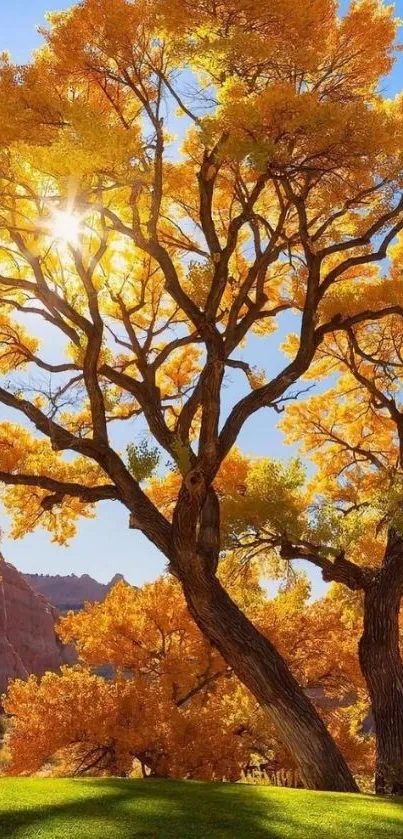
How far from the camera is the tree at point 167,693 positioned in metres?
13.1

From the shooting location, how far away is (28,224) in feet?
36.8

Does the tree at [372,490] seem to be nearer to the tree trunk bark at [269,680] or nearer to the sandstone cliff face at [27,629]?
the tree trunk bark at [269,680]

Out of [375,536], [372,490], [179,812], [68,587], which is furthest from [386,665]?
[68,587]

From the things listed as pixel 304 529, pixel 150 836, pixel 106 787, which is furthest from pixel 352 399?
pixel 150 836

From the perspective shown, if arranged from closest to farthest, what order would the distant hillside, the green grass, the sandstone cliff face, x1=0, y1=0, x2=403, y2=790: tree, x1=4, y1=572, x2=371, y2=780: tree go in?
the green grass < x1=0, y1=0, x2=403, y2=790: tree < x1=4, y1=572, x2=371, y2=780: tree < the sandstone cliff face < the distant hillside

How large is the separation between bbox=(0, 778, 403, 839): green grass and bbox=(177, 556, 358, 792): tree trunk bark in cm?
159

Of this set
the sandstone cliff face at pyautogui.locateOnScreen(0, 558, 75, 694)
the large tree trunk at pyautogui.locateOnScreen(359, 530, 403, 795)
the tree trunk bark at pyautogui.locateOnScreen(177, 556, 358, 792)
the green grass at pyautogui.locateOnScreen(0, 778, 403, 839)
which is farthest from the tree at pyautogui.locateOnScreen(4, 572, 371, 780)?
the sandstone cliff face at pyautogui.locateOnScreen(0, 558, 75, 694)

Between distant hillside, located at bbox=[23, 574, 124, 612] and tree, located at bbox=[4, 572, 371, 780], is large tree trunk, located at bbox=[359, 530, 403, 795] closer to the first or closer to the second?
tree, located at bbox=[4, 572, 371, 780]

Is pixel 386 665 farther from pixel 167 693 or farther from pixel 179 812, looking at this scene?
pixel 179 812

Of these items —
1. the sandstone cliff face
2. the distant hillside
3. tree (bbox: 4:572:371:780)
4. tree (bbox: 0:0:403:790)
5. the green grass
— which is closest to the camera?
the green grass

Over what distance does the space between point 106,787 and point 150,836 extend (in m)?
2.22

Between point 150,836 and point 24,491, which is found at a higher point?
point 24,491

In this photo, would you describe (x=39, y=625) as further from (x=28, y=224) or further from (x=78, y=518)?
(x=28, y=224)

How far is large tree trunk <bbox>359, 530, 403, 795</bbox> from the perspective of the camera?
10.0 meters
